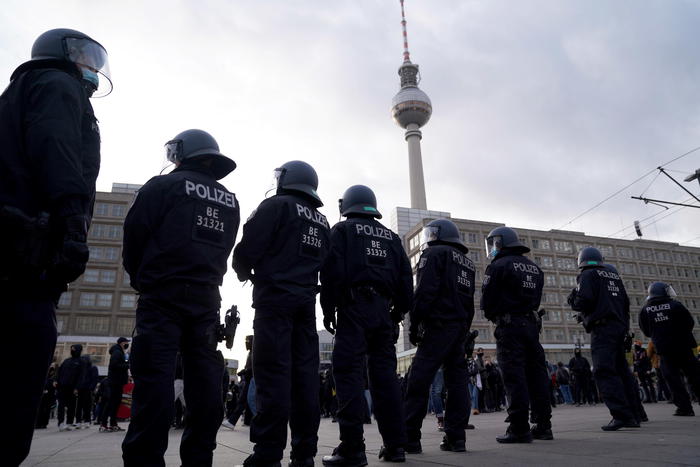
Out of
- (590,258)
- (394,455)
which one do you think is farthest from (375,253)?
(590,258)

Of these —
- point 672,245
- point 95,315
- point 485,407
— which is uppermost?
point 672,245

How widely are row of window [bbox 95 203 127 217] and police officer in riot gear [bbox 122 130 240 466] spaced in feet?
218

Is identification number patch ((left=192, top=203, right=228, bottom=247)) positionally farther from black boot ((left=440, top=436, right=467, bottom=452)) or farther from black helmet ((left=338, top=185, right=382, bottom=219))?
black boot ((left=440, top=436, right=467, bottom=452))

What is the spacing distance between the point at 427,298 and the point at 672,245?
107387mm

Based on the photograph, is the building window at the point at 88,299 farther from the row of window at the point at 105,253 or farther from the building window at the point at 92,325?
the row of window at the point at 105,253

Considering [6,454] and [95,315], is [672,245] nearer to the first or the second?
[95,315]

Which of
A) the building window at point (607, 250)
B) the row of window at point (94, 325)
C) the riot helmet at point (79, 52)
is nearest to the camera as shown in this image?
the riot helmet at point (79, 52)

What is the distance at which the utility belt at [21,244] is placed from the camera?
1955 millimetres

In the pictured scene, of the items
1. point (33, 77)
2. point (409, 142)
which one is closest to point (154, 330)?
point (33, 77)

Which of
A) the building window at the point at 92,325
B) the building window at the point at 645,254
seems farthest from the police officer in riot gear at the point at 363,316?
the building window at the point at 645,254

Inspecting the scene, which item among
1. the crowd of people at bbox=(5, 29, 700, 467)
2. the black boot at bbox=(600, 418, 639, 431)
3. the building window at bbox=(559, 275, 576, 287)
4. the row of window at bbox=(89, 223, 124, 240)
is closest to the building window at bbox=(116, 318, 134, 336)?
the row of window at bbox=(89, 223, 124, 240)

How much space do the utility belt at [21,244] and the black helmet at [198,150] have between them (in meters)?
1.63

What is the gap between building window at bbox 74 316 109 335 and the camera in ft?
193

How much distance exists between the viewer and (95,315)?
196 ft
